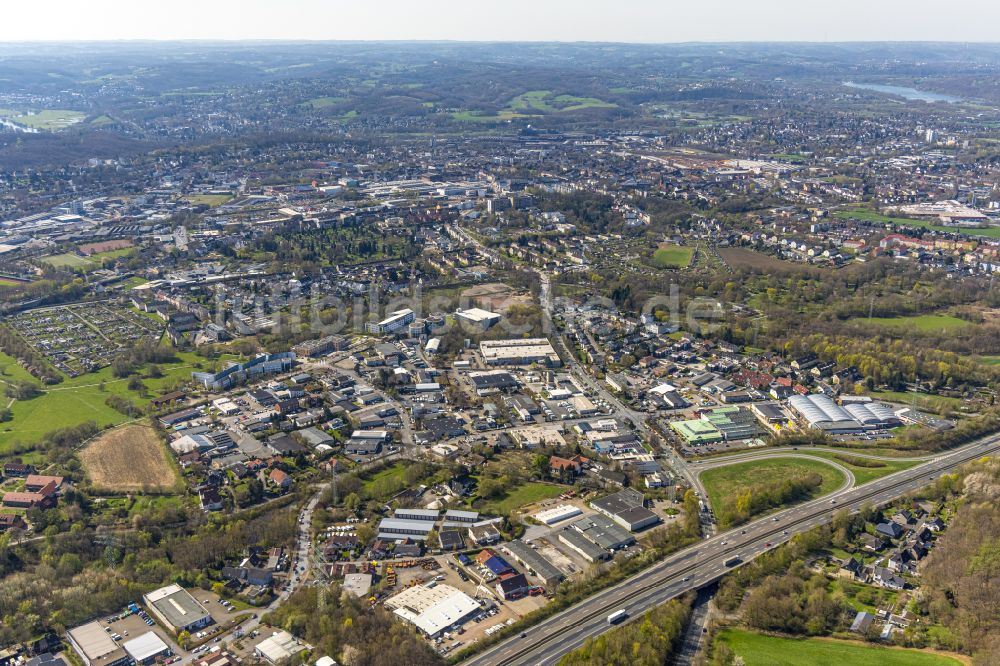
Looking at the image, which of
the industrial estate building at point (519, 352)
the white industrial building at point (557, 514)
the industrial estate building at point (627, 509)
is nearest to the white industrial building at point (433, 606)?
the white industrial building at point (557, 514)

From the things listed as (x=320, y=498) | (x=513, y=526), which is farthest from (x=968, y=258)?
(x=320, y=498)

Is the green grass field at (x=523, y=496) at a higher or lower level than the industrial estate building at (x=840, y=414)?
lower

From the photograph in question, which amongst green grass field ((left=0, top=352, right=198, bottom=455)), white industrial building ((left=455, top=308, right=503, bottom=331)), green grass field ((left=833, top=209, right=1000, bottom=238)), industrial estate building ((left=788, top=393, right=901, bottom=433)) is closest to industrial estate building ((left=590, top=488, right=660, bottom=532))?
industrial estate building ((left=788, top=393, right=901, bottom=433))

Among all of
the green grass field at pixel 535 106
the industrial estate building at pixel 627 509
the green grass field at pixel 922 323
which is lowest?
the industrial estate building at pixel 627 509

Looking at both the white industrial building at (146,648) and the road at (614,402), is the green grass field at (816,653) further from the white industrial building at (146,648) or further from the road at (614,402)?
the white industrial building at (146,648)

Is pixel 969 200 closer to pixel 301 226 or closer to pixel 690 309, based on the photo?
pixel 690 309

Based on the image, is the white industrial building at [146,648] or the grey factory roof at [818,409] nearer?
the white industrial building at [146,648]
